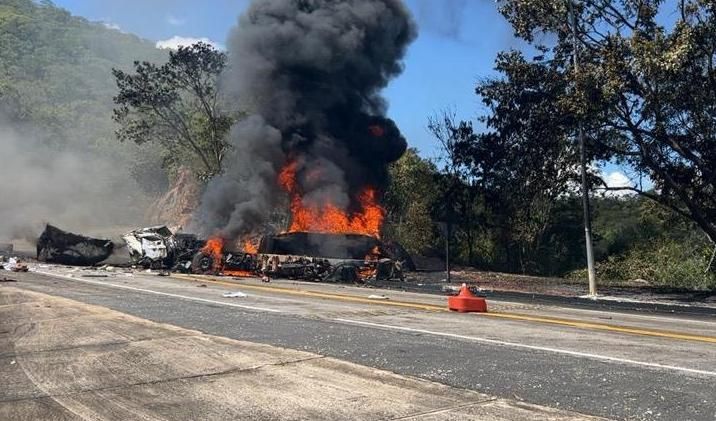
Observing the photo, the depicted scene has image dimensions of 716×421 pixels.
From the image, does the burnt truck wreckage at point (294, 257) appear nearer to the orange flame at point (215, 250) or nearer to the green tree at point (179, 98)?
the orange flame at point (215, 250)

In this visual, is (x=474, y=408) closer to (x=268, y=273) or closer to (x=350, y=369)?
(x=350, y=369)

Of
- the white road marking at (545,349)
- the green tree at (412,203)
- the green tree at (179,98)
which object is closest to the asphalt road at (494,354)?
the white road marking at (545,349)

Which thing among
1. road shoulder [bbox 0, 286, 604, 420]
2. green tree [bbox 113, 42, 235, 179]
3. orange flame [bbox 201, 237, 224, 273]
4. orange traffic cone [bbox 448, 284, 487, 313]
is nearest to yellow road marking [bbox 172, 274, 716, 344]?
orange traffic cone [bbox 448, 284, 487, 313]

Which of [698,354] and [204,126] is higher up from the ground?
[204,126]

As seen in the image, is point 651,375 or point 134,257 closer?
point 651,375

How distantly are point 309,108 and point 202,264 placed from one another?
741 centimetres

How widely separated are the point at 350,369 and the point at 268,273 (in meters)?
16.0

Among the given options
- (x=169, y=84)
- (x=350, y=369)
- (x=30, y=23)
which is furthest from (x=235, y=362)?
(x=30, y=23)

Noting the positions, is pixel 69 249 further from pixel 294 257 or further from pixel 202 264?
pixel 294 257

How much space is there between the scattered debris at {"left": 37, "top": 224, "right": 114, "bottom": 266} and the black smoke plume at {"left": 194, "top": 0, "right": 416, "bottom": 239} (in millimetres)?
5182

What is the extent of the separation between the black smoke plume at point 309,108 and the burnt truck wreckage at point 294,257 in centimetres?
120

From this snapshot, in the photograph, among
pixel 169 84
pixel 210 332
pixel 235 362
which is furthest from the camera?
pixel 169 84

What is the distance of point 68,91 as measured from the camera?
339 feet

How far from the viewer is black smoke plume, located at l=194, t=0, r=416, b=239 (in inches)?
989
